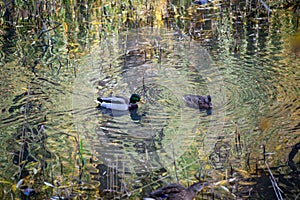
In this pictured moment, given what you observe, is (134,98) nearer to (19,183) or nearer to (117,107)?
(117,107)

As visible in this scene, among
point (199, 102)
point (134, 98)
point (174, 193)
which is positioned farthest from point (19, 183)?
point (199, 102)

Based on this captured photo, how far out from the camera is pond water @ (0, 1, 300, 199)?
4.84 m

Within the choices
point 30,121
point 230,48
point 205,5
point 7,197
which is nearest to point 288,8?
point 205,5

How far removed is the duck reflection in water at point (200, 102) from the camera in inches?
243

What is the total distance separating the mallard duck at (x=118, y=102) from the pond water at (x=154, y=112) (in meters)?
0.08

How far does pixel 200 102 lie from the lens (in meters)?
6.19

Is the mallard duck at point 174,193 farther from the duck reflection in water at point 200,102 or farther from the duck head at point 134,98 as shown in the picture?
the duck head at point 134,98

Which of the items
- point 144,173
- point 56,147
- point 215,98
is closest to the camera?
point 144,173

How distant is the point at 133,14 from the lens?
403 inches

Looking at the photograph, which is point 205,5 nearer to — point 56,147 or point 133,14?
point 133,14

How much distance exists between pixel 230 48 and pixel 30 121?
3.23 metres

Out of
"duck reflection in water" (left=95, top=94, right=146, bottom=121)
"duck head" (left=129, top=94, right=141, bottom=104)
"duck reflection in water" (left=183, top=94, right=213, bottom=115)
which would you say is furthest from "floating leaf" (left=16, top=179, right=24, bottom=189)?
"duck reflection in water" (left=183, top=94, right=213, bottom=115)

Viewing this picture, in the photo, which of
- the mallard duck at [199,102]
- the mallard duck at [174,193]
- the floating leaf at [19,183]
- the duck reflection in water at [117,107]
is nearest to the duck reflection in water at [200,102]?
the mallard duck at [199,102]

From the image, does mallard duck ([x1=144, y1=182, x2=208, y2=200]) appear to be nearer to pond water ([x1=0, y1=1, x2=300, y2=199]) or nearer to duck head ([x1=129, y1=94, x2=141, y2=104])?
pond water ([x1=0, y1=1, x2=300, y2=199])
